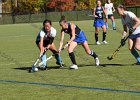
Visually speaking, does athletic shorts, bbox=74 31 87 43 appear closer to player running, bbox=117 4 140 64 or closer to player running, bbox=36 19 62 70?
player running, bbox=36 19 62 70

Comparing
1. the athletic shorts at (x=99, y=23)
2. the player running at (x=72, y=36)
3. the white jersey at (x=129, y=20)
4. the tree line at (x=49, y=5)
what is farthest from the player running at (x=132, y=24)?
the tree line at (x=49, y=5)

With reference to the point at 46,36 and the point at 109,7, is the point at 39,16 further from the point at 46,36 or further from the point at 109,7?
the point at 46,36

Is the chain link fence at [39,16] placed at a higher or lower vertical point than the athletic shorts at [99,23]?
lower

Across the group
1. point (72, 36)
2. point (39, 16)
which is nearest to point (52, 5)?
point (39, 16)

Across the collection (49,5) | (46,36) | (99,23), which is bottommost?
(49,5)

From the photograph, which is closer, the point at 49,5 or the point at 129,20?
the point at 129,20

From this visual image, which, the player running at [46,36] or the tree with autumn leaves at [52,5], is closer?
the player running at [46,36]

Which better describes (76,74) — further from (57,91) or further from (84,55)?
(84,55)

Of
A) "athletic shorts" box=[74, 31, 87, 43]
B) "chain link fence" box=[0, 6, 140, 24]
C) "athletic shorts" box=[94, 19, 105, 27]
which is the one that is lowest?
"chain link fence" box=[0, 6, 140, 24]

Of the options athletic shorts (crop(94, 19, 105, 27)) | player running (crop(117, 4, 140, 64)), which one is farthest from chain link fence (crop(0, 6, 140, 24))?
player running (crop(117, 4, 140, 64))

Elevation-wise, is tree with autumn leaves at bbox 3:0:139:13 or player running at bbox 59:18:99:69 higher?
player running at bbox 59:18:99:69

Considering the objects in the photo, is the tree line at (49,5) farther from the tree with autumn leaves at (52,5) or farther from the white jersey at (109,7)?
the white jersey at (109,7)

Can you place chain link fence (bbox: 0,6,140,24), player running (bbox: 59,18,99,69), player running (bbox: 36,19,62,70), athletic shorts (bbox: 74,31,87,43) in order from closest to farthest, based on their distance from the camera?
player running (bbox: 36,19,62,70) < player running (bbox: 59,18,99,69) < athletic shorts (bbox: 74,31,87,43) < chain link fence (bbox: 0,6,140,24)

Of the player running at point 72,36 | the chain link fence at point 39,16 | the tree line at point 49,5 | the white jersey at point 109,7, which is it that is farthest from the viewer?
the tree line at point 49,5
